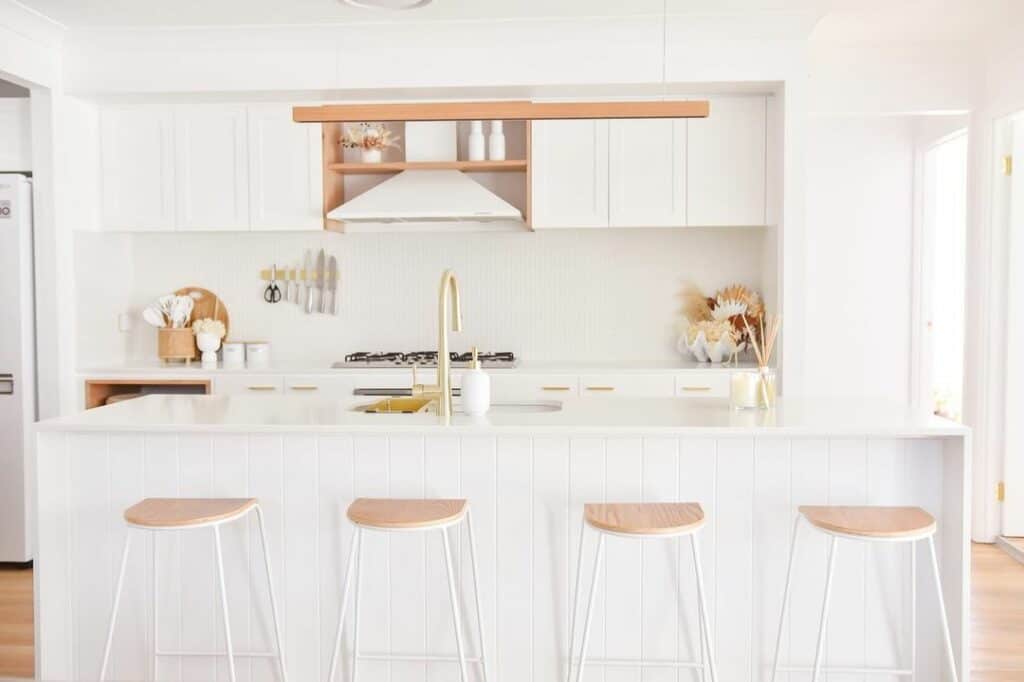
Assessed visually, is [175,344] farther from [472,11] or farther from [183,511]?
[183,511]

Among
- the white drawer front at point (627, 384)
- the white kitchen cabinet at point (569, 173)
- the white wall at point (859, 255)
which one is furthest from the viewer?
the white wall at point (859, 255)

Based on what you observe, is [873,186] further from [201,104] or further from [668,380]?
[201,104]

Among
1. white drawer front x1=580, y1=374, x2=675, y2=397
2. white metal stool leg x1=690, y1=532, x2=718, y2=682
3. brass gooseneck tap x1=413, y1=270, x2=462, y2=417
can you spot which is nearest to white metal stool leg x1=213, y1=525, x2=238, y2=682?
brass gooseneck tap x1=413, y1=270, x2=462, y2=417

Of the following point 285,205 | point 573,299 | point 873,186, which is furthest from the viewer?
point 873,186

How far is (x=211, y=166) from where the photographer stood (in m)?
4.99

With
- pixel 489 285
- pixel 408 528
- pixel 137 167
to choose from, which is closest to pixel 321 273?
pixel 489 285

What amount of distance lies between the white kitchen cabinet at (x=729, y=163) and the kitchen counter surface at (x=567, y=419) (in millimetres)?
1701

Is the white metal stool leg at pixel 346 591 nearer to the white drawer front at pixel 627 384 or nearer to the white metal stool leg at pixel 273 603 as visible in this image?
the white metal stool leg at pixel 273 603

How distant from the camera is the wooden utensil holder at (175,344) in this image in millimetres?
5188

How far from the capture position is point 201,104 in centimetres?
499

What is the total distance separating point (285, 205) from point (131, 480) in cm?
223

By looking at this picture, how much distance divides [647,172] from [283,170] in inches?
75.0

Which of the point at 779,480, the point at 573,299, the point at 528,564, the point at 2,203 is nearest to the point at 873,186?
the point at 573,299

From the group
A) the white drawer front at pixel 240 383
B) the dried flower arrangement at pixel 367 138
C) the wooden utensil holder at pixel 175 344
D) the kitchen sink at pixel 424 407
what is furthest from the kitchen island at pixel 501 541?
the dried flower arrangement at pixel 367 138
